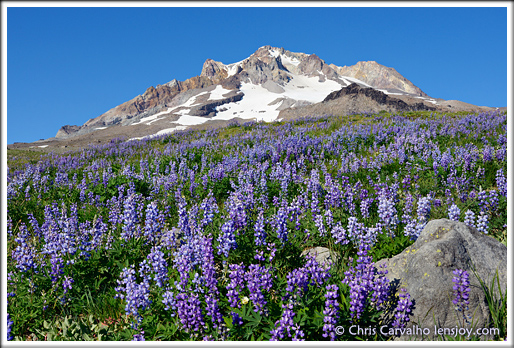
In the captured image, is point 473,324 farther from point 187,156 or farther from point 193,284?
point 187,156

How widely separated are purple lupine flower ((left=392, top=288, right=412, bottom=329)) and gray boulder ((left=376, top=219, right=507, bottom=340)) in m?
0.14

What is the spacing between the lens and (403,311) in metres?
3.50

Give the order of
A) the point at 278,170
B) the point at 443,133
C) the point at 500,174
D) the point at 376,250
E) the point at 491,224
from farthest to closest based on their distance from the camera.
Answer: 1. the point at 443,133
2. the point at 278,170
3. the point at 500,174
4. the point at 491,224
5. the point at 376,250

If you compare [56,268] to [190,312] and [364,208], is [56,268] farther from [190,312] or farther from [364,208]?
[364,208]

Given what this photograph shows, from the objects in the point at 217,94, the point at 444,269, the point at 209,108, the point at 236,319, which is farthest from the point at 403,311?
the point at 217,94

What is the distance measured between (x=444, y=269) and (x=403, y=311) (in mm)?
835

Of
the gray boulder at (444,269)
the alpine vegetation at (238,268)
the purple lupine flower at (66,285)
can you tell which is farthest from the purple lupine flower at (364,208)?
the purple lupine flower at (66,285)

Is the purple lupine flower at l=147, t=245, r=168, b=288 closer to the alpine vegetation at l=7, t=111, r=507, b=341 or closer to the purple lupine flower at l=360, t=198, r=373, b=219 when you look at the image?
the alpine vegetation at l=7, t=111, r=507, b=341

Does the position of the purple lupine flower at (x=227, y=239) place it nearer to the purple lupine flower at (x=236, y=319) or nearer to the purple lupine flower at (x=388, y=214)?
the purple lupine flower at (x=236, y=319)

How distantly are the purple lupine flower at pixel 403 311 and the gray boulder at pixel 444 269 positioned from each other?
138 millimetres

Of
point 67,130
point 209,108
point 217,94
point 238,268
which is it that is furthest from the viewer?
point 217,94

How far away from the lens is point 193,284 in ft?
13.2

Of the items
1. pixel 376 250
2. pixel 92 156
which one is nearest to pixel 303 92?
pixel 92 156

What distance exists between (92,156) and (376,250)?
19603mm
